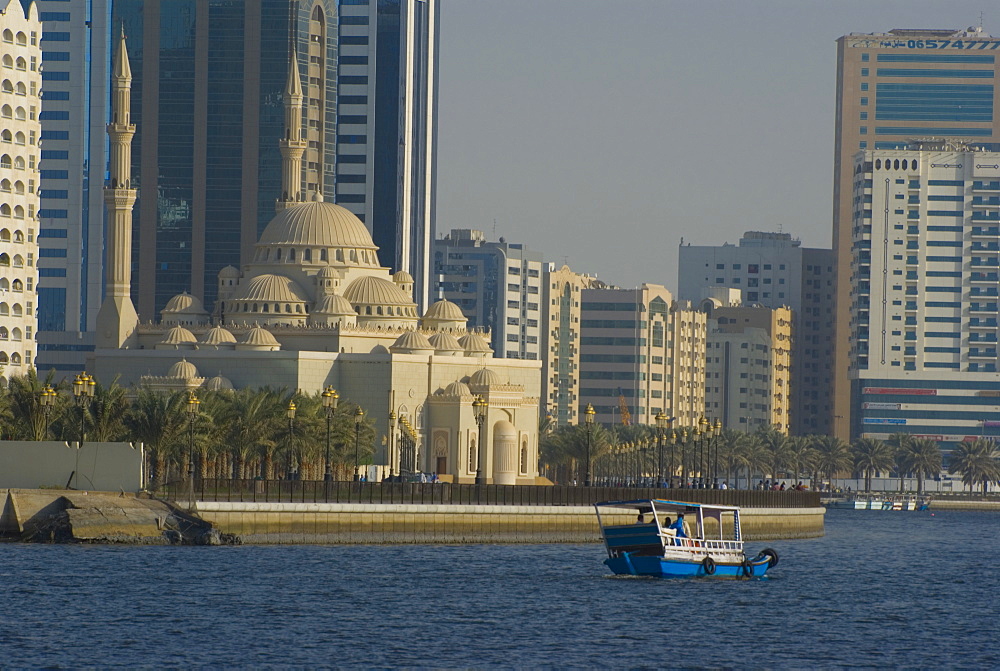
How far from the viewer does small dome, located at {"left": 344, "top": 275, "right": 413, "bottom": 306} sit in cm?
12081

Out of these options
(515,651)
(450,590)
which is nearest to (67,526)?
(450,590)

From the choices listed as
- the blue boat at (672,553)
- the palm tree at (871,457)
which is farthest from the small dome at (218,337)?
the palm tree at (871,457)

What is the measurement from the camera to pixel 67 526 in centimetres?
6719

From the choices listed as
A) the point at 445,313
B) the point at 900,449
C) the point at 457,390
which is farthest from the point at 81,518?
the point at 900,449

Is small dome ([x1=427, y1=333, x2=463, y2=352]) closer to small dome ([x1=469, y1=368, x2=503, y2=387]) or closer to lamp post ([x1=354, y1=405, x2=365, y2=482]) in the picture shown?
small dome ([x1=469, y1=368, x2=503, y2=387])

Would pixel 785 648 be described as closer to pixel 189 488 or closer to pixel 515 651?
pixel 515 651

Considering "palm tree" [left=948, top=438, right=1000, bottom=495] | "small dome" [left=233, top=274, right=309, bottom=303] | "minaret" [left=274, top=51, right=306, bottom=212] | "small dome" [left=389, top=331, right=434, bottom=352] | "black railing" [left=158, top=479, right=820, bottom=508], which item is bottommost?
"palm tree" [left=948, top=438, right=1000, bottom=495]

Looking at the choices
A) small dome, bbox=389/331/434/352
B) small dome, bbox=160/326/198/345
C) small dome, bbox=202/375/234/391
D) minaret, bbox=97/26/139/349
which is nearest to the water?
small dome, bbox=202/375/234/391

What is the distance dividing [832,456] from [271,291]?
254 feet

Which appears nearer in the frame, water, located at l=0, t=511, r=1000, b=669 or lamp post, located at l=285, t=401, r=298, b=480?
water, located at l=0, t=511, r=1000, b=669

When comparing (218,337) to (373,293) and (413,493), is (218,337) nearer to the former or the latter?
(373,293)

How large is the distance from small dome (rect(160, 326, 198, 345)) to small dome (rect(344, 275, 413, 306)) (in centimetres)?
960

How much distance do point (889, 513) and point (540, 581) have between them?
10673cm

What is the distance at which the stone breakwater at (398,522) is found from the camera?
7019 cm
